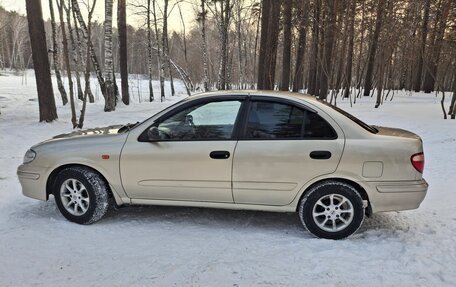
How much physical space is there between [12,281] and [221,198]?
2051 mm

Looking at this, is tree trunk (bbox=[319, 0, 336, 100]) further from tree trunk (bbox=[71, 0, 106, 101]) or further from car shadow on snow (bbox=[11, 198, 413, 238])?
car shadow on snow (bbox=[11, 198, 413, 238])

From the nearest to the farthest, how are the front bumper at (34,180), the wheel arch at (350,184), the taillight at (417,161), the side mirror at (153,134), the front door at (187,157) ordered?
the taillight at (417,161) → the wheel arch at (350,184) → the front door at (187,157) → the side mirror at (153,134) → the front bumper at (34,180)

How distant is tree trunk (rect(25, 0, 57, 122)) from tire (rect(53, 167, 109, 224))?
26.4 feet

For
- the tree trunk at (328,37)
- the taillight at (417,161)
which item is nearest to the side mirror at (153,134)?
the taillight at (417,161)

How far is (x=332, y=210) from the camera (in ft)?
12.6

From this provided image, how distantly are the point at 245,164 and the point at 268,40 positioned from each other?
13.6 m

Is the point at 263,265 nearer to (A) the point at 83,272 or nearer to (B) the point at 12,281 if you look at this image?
(A) the point at 83,272

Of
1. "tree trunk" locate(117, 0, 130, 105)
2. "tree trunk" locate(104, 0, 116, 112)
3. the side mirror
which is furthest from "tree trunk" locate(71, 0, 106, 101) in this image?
the side mirror

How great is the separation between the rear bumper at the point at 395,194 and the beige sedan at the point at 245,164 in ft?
0.03

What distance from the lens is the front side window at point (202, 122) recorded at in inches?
159

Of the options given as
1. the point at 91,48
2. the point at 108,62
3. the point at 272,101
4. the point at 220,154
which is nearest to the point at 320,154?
the point at 272,101

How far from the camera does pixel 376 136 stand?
12.5 feet

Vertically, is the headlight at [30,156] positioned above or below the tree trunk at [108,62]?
below

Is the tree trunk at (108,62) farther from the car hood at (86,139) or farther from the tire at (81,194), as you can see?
the tire at (81,194)
